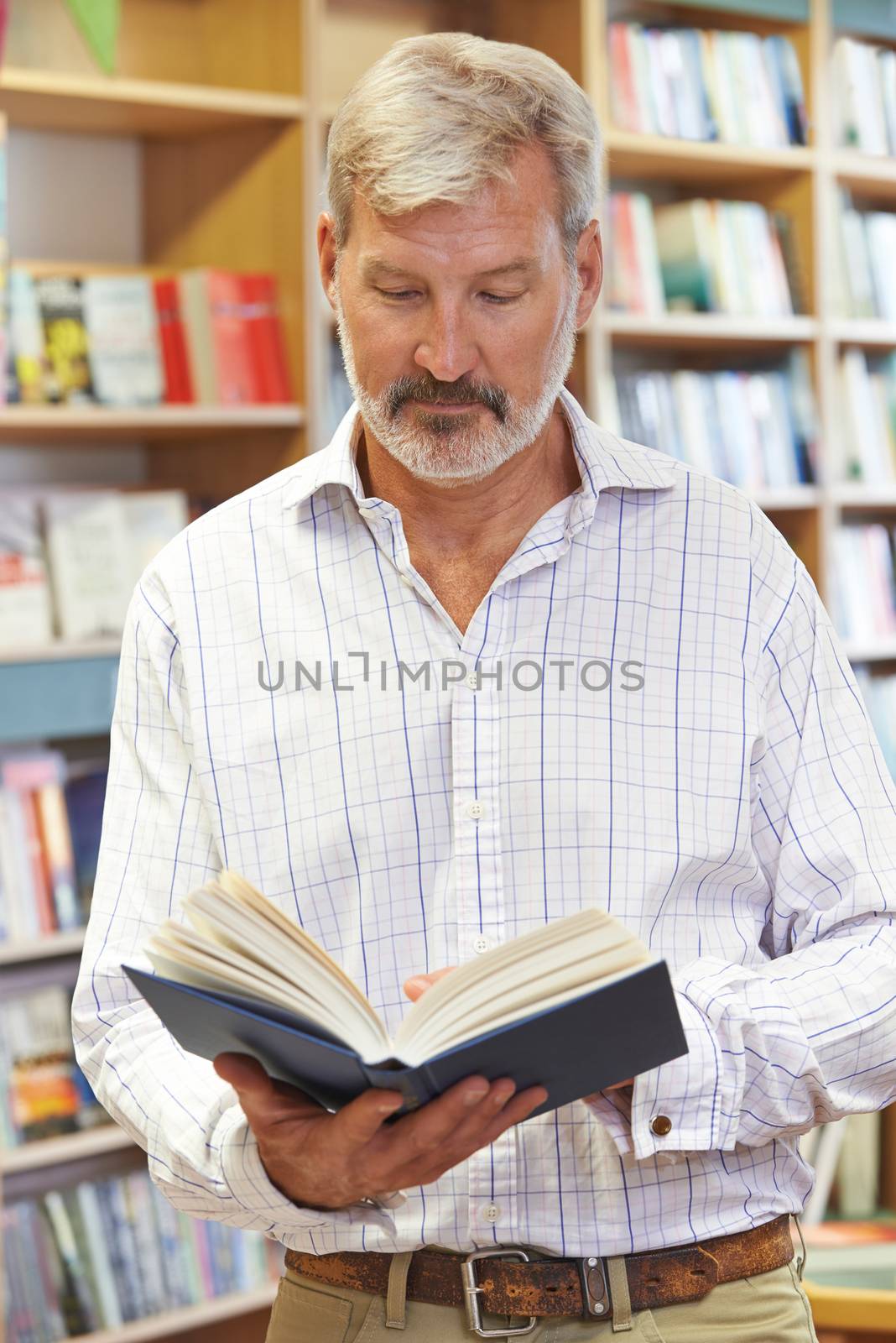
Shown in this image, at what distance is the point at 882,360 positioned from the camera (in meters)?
3.62

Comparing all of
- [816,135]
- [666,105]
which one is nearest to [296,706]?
[666,105]

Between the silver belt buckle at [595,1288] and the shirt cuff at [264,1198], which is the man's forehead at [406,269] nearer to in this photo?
the shirt cuff at [264,1198]

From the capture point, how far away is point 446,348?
3.92 feet

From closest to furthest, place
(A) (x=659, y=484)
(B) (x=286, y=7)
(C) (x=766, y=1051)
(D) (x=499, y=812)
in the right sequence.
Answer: (C) (x=766, y=1051)
(D) (x=499, y=812)
(A) (x=659, y=484)
(B) (x=286, y=7)

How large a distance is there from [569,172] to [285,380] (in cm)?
155

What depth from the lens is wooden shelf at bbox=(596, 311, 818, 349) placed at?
9.97 feet

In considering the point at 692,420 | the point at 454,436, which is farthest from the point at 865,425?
the point at 454,436

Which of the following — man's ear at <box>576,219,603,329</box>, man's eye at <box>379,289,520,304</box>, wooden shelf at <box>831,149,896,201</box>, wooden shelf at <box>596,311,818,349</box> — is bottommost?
man's eye at <box>379,289,520,304</box>

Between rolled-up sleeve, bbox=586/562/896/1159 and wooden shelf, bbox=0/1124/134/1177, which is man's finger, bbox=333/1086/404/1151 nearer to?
rolled-up sleeve, bbox=586/562/896/1159

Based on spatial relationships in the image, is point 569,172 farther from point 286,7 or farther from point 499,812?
point 286,7

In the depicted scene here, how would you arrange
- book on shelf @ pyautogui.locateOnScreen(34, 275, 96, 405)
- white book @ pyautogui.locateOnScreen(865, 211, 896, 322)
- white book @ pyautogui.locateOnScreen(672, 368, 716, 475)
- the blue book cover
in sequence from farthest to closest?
white book @ pyautogui.locateOnScreen(865, 211, 896, 322), white book @ pyautogui.locateOnScreen(672, 368, 716, 475), book on shelf @ pyautogui.locateOnScreen(34, 275, 96, 405), the blue book cover

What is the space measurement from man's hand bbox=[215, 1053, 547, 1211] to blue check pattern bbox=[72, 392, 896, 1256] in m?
0.12

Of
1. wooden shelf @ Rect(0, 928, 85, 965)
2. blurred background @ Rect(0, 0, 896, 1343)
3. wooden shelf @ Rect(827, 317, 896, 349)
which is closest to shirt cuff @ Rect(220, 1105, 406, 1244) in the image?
blurred background @ Rect(0, 0, 896, 1343)

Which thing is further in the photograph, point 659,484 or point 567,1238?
point 659,484
